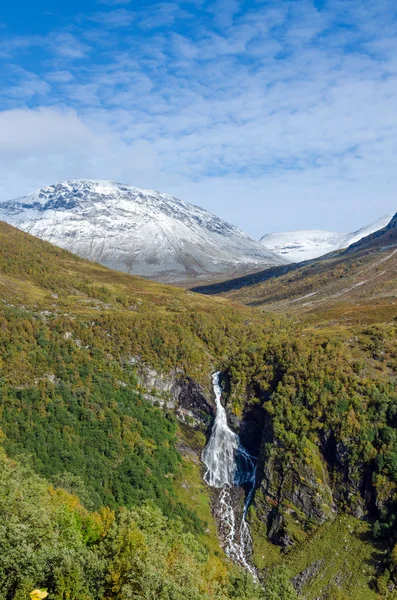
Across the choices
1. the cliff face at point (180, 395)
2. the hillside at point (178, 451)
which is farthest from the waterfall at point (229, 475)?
the cliff face at point (180, 395)

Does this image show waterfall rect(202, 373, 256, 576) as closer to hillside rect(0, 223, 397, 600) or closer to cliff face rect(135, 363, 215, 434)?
hillside rect(0, 223, 397, 600)

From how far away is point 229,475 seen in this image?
308 feet

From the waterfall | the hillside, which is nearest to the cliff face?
the hillside

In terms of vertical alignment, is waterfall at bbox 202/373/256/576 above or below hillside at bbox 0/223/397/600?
below

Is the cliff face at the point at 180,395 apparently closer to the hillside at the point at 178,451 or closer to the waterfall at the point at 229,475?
the hillside at the point at 178,451

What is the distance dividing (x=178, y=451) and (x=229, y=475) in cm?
1258

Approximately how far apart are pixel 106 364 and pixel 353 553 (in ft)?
218

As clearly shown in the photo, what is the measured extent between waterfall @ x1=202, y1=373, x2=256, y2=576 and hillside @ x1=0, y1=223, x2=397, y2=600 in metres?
1.78

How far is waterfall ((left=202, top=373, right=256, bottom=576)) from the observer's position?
258 ft

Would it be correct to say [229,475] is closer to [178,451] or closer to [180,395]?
[178,451]

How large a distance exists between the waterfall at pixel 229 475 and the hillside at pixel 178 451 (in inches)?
70.1

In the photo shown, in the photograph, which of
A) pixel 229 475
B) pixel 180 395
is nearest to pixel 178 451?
pixel 229 475

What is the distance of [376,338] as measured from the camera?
354ft

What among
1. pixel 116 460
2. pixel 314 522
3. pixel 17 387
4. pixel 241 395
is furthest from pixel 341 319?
pixel 17 387
